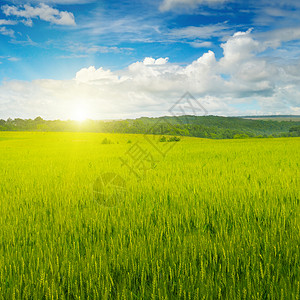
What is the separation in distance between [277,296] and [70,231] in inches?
99.5

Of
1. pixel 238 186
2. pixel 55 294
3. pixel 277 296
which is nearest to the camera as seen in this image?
pixel 277 296

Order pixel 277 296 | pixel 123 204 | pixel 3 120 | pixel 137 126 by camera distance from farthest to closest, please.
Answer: pixel 3 120 → pixel 137 126 → pixel 123 204 → pixel 277 296

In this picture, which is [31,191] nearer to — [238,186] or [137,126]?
[238,186]

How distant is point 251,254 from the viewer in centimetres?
240

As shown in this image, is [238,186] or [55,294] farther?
[238,186]

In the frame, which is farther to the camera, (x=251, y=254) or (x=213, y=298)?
(x=251, y=254)

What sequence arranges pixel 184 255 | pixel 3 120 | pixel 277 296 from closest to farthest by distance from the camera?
1. pixel 277 296
2. pixel 184 255
3. pixel 3 120

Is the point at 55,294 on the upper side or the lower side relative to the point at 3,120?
lower

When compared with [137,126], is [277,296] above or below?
below

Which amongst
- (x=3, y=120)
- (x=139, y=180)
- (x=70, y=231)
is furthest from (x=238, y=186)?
Result: (x=3, y=120)

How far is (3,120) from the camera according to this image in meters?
108

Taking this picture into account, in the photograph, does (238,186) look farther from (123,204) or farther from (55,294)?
(55,294)

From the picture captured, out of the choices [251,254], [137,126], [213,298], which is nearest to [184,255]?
[213,298]

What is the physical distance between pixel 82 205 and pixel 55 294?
2.52 metres
